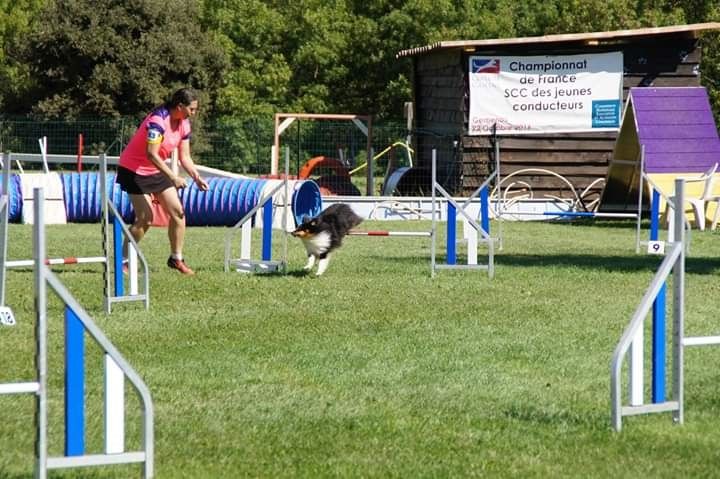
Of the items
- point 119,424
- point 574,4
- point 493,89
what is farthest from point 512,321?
point 574,4

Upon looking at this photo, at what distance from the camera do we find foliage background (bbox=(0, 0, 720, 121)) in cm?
4100

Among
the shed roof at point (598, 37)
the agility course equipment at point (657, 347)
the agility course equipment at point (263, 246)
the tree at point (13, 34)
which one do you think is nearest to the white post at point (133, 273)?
the agility course equipment at point (263, 246)

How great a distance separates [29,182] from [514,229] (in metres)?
7.74

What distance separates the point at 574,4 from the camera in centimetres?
4400

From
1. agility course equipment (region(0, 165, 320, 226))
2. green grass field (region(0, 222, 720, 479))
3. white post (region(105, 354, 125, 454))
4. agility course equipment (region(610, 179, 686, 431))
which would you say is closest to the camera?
white post (region(105, 354, 125, 454))

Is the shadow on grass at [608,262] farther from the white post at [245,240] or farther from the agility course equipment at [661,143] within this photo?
the agility course equipment at [661,143]

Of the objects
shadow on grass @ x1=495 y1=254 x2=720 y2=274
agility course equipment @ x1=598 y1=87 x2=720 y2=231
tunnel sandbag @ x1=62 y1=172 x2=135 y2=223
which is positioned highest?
agility course equipment @ x1=598 y1=87 x2=720 y2=231

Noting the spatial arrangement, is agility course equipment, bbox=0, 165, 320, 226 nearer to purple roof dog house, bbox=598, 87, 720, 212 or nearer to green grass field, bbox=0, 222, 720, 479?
purple roof dog house, bbox=598, 87, 720, 212

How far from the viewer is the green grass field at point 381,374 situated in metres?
5.04

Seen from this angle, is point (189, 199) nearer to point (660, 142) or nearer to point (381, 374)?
point (660, 142)

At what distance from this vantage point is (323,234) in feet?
40.1

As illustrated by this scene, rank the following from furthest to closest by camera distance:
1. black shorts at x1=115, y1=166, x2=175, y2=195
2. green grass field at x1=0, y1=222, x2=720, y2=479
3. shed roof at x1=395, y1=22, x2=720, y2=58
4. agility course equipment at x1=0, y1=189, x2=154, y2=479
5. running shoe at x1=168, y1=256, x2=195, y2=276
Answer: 1. shed roof at x1=395, y1=22, x2=720, y2=58
2. running shoe at x1=168, y1=256, x2=195, y2=276
3. black shorts at x1=115, y1=166, x2=175, y2=195
4. green grass field at x1=0, y1=222, x2=720, y2=479
5. agility course equipment at x1=0, y1=189, x2=154, y2=479

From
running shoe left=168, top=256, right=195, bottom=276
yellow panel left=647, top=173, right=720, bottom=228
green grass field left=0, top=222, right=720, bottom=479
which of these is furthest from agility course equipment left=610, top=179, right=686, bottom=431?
yellow panel left=647, top=173, right=720, bottom=228

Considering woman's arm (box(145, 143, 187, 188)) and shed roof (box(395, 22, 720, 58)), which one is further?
shed roof (box(395, 22, 720, 58))
